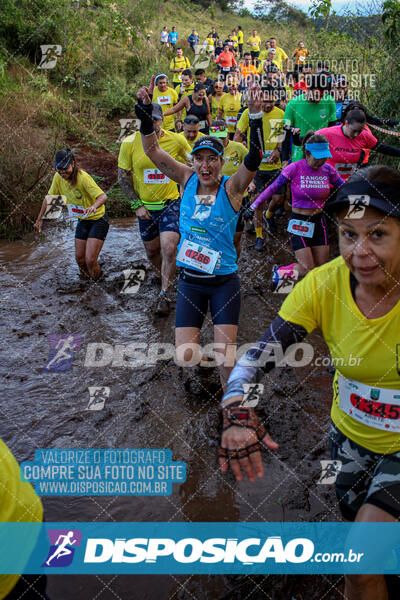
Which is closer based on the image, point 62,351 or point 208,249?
point 208,249

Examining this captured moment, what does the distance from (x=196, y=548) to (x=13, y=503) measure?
1.66 meters

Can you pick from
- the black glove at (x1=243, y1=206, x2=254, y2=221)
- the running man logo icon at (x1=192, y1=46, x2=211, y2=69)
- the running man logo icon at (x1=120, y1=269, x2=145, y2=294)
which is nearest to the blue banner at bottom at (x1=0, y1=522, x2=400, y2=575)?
the running man logo icon at (x1=120, y1=269, x2=145, y2=294)

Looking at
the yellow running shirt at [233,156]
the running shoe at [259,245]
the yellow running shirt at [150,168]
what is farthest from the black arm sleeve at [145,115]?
the running shoe at [259,245]

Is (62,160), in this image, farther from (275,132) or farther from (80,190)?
(275,132)

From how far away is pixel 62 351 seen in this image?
5238 mm

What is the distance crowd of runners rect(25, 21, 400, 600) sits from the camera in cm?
180

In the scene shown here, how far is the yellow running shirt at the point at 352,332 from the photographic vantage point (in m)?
1.83

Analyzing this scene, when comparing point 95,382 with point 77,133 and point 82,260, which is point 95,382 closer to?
point 82,260

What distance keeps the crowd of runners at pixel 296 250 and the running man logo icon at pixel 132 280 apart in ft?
1.42

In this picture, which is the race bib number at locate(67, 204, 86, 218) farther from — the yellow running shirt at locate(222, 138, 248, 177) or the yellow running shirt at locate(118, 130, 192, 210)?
the yellow running shirt at locate(222, 138, 248, 177)

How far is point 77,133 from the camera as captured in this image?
1320 centimetres

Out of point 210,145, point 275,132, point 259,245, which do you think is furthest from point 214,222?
point 275,132

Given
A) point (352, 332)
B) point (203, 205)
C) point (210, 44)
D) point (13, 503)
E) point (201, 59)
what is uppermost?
point (210, 44)

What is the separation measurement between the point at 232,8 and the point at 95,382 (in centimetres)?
4108
